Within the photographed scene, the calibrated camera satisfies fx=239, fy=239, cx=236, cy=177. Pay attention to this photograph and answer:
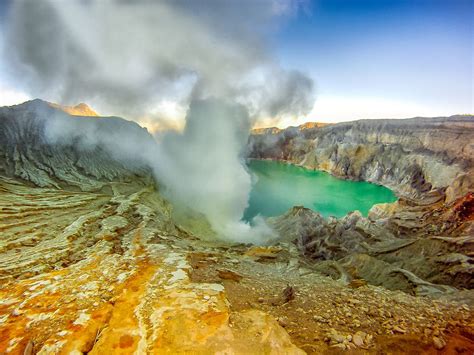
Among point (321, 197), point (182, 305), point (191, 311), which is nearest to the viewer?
point (191, 311)

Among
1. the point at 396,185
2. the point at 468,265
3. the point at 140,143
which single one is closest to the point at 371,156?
the point at 396,185

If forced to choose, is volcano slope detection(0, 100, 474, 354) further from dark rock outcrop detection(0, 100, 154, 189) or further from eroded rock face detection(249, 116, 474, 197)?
eroded rock face detection(249, 116, 474, 197)

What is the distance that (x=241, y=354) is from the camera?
16.0 feet

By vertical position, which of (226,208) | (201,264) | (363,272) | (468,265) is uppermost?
(201,264)

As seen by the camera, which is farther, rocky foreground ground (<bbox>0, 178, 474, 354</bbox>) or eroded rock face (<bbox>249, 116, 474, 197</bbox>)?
eroded rock face (<bbox>249, 116, 474, 197</bbox>)

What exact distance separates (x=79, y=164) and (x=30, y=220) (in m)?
28.2

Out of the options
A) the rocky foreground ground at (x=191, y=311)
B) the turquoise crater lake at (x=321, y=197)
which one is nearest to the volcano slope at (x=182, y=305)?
the rocky foreground ground at (x=191, y=311)

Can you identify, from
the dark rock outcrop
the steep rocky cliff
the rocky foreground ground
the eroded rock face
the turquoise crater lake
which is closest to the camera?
the rocky foreground ground

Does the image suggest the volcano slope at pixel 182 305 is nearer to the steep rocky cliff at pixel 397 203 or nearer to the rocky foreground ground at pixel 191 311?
the rocky foreground ground at pixel 191 311

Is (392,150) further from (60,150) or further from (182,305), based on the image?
(182,305)

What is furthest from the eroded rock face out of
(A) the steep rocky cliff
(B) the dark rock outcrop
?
(B) the dark rock outcrop

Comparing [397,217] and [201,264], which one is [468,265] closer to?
[201,264]

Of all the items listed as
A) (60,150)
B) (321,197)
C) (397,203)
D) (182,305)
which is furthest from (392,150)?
(182,305)

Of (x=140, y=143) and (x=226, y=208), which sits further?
(x=140, y=143)
